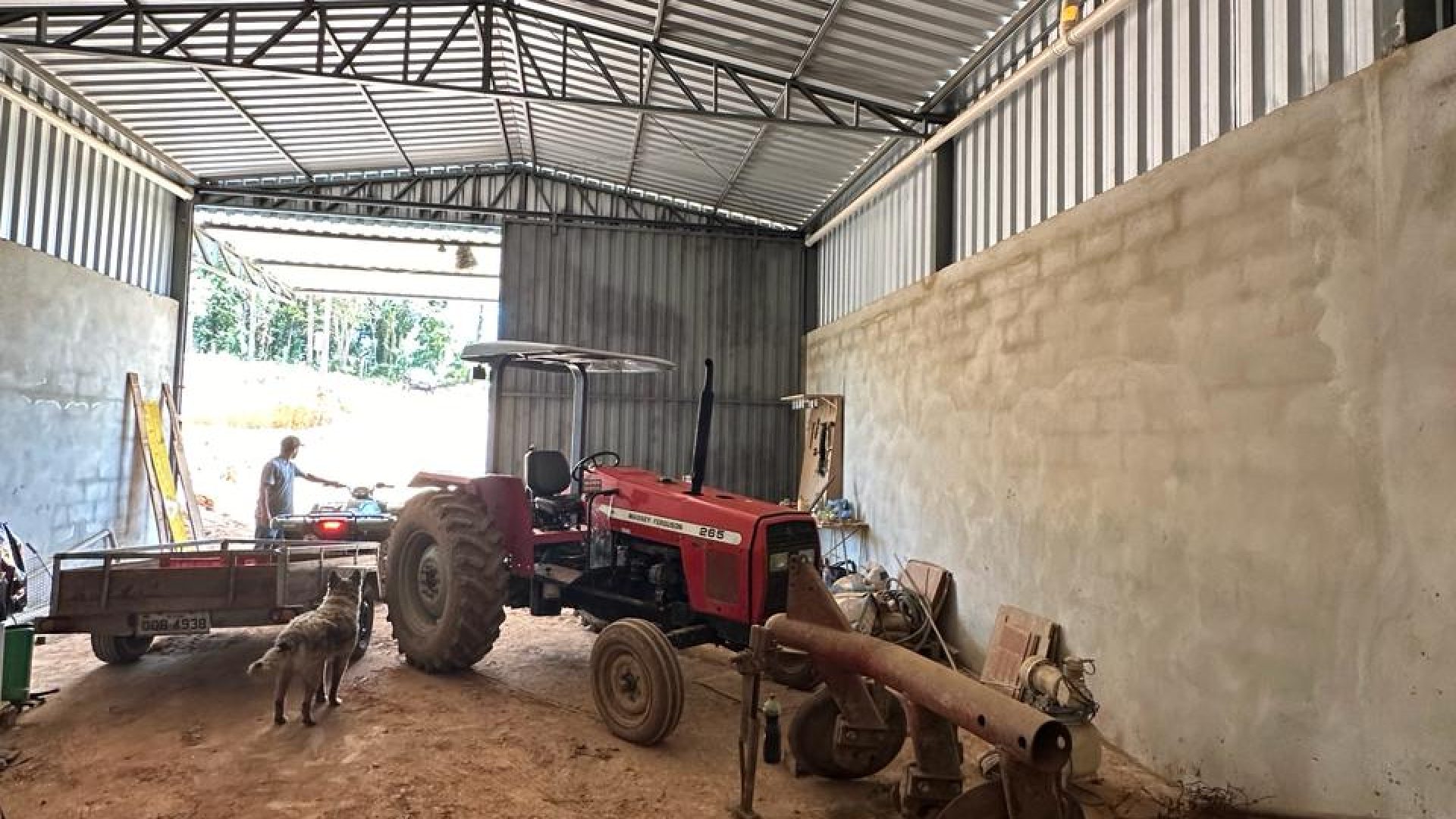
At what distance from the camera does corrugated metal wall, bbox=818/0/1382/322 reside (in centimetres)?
367

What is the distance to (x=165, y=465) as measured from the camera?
9617 millimetres

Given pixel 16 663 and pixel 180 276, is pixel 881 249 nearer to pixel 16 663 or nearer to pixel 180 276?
pixel 16 663

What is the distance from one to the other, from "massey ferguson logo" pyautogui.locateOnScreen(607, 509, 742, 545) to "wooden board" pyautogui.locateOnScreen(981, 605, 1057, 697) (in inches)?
75.7

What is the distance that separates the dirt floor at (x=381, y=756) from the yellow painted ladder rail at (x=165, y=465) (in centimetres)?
448

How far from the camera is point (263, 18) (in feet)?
23.6

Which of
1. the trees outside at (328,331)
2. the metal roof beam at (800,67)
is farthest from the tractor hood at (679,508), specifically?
the trees outside at (328,331)

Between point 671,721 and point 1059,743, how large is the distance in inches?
91.0

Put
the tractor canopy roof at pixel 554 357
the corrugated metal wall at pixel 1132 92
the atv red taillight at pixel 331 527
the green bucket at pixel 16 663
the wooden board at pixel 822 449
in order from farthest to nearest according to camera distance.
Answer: the wooden board at pixel 822 449
the atv red taillight at pixel 331 527
the tractor canopy roof at pixel 554 357
the green bucket at pixel 16 663
the corrugated metal wall at pixel 1132 92

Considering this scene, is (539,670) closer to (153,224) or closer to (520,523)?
(520,523)

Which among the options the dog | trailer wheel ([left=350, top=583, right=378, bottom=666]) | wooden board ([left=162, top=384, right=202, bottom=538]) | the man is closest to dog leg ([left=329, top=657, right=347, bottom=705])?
the dog

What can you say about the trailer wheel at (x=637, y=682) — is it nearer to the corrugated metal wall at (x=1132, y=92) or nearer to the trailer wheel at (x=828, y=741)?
the trailer wheel at (x=828, y=741)

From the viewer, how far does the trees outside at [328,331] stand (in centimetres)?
2822

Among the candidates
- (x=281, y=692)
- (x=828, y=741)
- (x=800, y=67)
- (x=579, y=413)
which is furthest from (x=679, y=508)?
(x=800, y=67)

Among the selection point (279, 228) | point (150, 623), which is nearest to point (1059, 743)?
point (150, 623)
